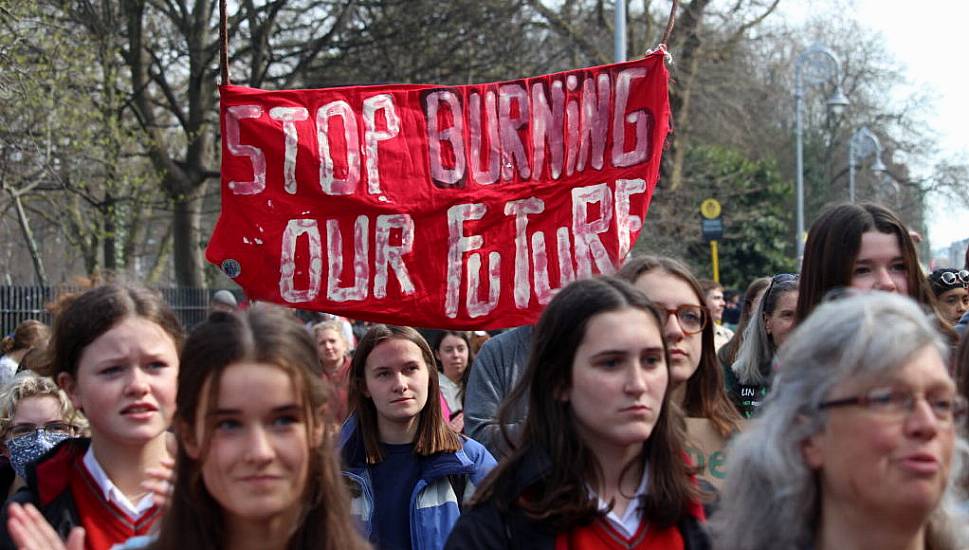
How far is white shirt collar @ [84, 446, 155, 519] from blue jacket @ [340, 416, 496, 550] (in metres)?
1.37

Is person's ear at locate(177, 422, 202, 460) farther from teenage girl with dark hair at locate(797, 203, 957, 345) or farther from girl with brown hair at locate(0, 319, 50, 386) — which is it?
girl with brown hair at locate(0, 319, 50, 386)

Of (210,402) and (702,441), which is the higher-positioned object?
(210,402)

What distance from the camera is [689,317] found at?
381 cm

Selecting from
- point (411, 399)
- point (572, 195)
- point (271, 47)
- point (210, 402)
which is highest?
point (271, 47)

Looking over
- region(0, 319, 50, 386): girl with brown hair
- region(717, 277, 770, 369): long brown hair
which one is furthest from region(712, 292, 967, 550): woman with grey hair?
region(0, 319, 50, 386): girl with brown hair

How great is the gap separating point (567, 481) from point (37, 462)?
1.31m

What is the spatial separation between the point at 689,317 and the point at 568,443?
0.92 m

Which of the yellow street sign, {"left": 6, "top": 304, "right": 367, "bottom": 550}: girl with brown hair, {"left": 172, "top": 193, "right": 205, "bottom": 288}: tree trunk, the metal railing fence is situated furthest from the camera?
{"left": 172, "top": 193, "right": 205, "bottom": 288}: tree trunk

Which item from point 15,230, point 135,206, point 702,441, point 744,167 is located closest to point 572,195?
point 702,441

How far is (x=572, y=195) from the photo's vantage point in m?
5.69

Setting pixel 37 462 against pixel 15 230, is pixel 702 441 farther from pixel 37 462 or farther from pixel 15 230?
Answer: pixel 15 230

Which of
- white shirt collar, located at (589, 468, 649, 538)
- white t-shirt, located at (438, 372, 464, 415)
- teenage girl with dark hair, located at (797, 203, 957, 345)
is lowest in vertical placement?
white t-shirt, located at (438, 372, 464, 415)

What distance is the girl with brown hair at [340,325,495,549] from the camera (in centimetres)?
456

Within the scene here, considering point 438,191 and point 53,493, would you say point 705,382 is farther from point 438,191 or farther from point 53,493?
point 438,191
